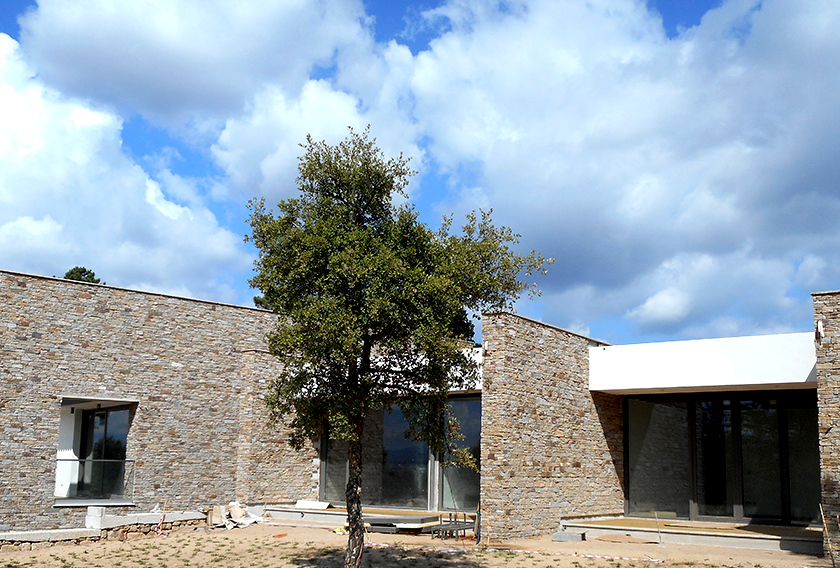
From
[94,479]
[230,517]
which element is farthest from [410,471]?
[94,479]

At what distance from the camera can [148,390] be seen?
1883cm

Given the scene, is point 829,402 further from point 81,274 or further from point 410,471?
point 81,274

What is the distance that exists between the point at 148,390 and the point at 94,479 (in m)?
2.32

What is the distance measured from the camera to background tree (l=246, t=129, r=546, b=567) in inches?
429

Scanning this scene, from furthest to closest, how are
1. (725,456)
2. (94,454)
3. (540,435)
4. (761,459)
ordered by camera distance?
(94,454)
(725,456)
(761,459)
(540,435)

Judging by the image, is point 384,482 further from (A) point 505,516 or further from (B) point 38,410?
(B) point 38,410

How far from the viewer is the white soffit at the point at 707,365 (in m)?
15.3

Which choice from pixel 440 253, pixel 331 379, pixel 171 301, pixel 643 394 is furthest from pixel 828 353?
pixel 171 301

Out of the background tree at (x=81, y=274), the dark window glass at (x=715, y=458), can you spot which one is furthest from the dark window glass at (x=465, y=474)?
the background tree at (x=81, y=274)

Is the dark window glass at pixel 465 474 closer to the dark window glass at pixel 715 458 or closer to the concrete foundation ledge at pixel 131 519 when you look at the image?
the dark window glass at pixel 715 458

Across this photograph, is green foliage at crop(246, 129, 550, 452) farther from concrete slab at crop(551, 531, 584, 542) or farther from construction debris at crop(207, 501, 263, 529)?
construction debris at crop(207, 501, 263, 529)

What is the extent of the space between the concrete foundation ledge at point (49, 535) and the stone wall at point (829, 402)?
14.5 meters

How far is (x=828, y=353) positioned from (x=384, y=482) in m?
10.9

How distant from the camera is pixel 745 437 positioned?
17.5 metres
